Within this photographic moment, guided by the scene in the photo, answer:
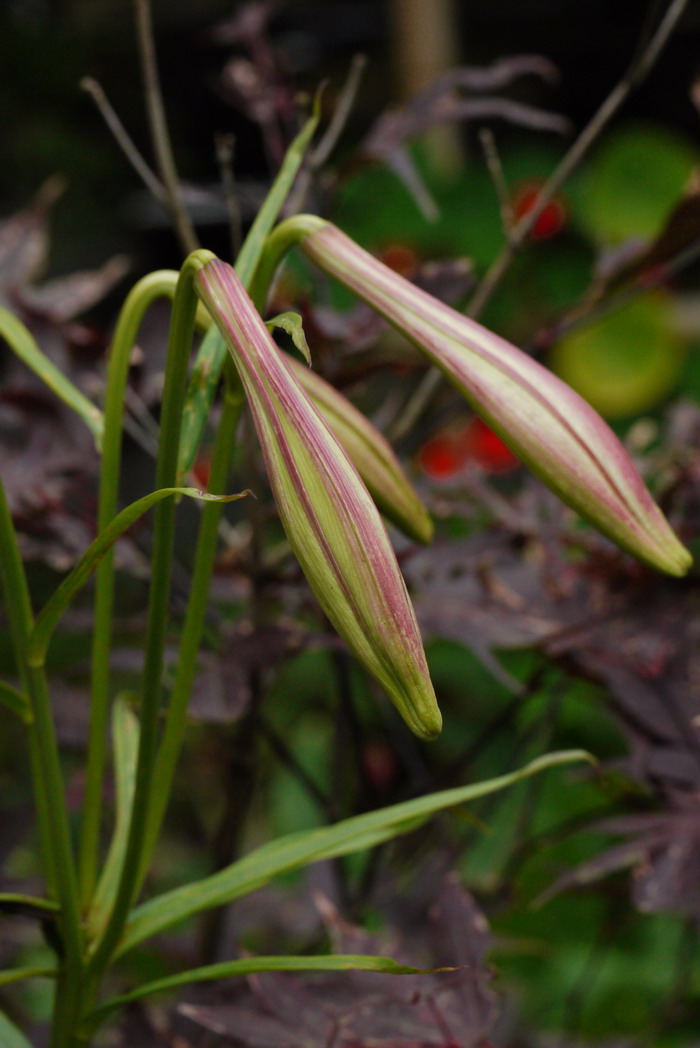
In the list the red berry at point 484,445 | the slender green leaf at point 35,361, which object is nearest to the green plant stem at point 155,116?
the slender green leaf at point 35,361

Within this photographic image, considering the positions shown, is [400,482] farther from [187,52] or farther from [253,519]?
[187,52]

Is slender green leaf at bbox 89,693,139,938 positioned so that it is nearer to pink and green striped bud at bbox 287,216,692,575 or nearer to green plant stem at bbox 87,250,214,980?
green plant stem at bbox 87,250,214,980

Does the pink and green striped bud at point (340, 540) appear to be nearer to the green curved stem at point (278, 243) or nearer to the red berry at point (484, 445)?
the green curved stem at point (278, 243)

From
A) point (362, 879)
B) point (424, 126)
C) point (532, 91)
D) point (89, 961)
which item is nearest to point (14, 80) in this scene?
point (532, 91)

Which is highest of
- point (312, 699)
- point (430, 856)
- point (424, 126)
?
point (424, 126)

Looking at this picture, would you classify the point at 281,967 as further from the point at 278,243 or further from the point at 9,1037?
the point at 278,243

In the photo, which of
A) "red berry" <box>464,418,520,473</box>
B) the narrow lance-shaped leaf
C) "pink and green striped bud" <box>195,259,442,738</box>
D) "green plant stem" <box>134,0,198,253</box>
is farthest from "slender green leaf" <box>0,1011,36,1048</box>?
"red berry" <box>464,418,520,473</box>

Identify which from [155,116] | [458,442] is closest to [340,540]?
[155,116]
